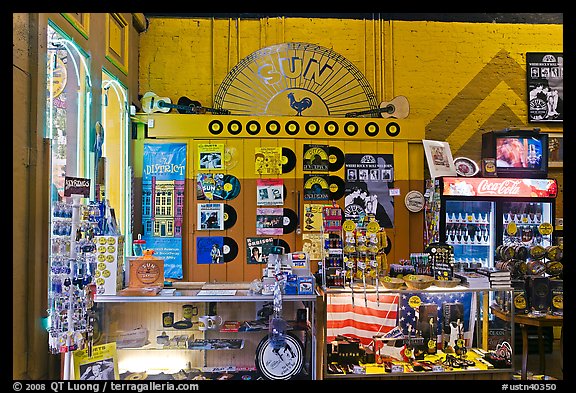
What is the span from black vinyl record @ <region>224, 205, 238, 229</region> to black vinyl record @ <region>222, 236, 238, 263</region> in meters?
0.15

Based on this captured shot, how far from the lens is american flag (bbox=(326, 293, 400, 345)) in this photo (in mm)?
3449

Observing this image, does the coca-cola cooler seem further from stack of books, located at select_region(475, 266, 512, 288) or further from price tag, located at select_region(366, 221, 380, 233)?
price tag, located at select_region(366, 221, 380, 233)

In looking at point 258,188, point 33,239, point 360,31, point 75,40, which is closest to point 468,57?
point 360,31

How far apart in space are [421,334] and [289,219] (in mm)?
2265

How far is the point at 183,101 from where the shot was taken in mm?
5816

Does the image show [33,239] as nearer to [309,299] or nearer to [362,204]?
[309,299]

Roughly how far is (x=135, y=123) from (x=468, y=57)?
4.33 metres

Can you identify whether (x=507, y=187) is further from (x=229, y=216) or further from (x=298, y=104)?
(x=229, y=216)

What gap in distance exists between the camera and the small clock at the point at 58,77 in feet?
11.5

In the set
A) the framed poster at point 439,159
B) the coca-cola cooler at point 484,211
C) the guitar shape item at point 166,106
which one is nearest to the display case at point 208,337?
the coca-cola cooler at point 484,211

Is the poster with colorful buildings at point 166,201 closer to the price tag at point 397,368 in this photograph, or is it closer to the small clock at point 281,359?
the small clock at point 281,359

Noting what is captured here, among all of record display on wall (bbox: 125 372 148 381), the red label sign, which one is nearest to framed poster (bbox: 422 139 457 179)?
the red label sign

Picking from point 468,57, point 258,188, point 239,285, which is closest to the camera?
point 239,285
